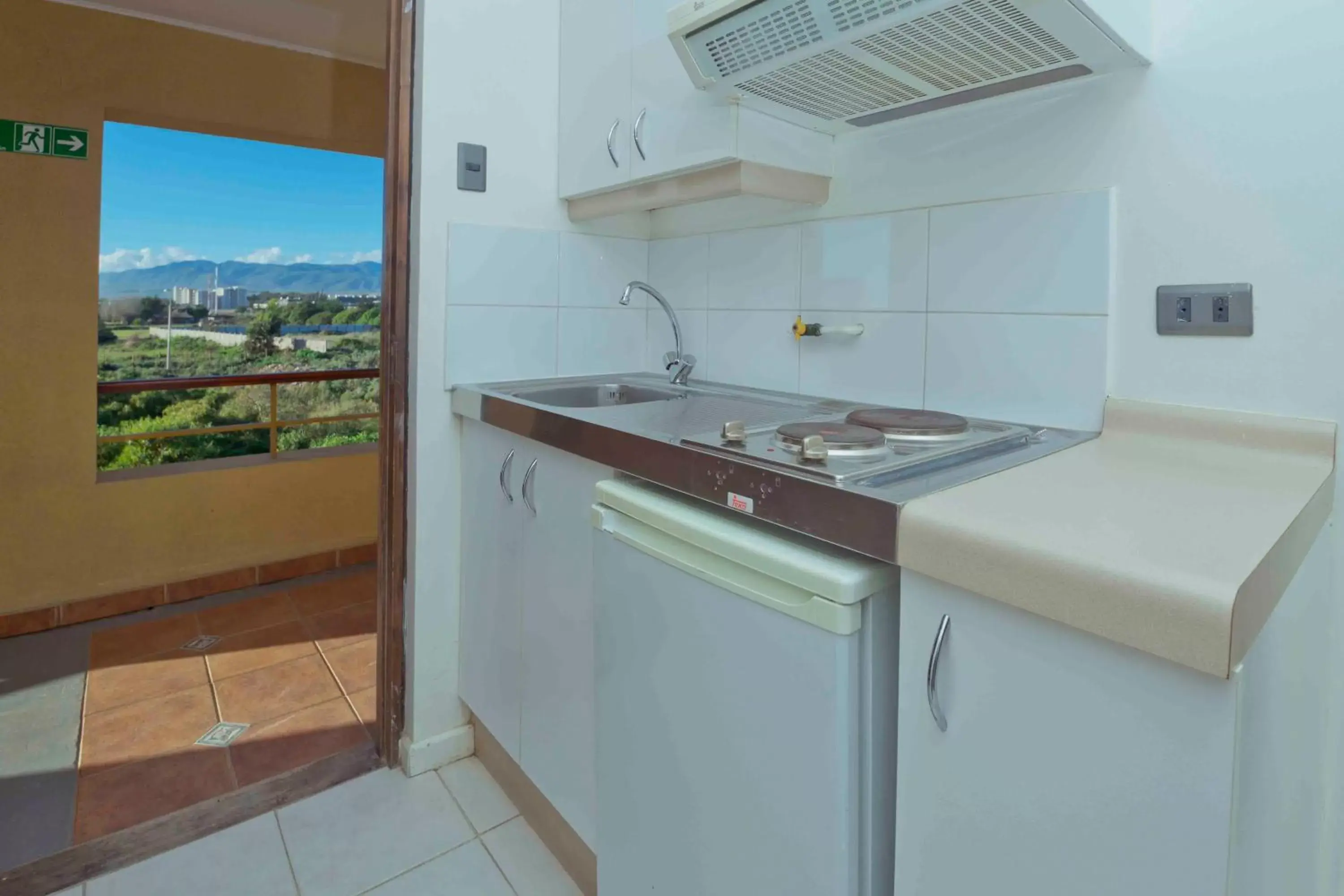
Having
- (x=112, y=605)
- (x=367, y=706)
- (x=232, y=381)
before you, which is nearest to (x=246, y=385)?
(x=232, y=381)

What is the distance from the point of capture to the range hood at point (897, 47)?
98 cm

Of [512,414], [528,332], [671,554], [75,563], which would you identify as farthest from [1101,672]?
[75,563]

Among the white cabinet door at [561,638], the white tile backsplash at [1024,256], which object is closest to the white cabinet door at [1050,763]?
the white cabinet door at [561,638]

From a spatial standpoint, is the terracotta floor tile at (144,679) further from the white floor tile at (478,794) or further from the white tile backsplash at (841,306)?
the white tile backsplash at (841,306)

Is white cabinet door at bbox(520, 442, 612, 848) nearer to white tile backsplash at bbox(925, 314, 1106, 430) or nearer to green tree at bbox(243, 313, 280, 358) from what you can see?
white tile backsplash at bbox(925, 314, 1106, 430)

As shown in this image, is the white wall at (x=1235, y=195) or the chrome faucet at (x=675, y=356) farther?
the chrome faucet at (x=675, y=356)

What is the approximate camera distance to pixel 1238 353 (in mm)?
1024

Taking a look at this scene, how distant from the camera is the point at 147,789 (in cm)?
171

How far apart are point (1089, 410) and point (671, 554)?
0.74 meters

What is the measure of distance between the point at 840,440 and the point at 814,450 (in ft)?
0.30

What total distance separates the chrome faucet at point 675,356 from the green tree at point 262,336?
242cm

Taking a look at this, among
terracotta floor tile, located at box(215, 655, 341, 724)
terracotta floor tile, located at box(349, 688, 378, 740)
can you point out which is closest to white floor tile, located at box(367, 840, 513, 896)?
terracotta floor tile, located at box(349, 688, 378, 740)

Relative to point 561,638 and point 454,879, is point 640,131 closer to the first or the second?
point 561,638

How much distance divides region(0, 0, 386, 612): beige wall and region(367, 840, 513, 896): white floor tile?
2051 millimetres
